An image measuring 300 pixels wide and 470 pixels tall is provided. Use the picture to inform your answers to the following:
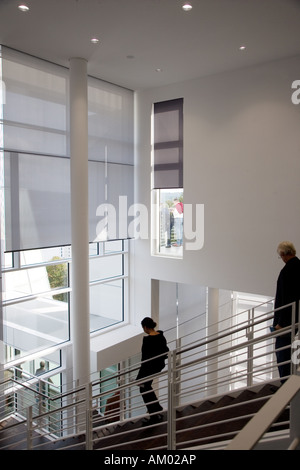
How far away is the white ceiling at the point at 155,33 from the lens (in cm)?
382

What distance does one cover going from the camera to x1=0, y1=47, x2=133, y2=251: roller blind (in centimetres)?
500

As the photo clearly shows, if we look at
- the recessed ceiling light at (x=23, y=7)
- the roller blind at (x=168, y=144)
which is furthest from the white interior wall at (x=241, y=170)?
the recessed ceiling light at (x=23, y=7)

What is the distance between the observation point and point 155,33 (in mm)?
4430

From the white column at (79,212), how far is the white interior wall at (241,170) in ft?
5.71

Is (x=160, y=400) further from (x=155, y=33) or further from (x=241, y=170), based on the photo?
(x=155, y=33)

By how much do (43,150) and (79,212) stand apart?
103 cm

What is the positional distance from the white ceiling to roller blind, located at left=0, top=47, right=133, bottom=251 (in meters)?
0.34

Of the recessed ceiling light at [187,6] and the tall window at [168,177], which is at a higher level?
the recessed ceiling light at [187,6]

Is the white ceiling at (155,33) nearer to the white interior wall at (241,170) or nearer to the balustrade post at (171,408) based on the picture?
the white interior wall at (241,170)

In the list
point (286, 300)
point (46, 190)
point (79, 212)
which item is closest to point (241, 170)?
point (79, 212)

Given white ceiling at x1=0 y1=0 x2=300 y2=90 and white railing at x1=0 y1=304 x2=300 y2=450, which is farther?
white ceiling at x1=0 y1=0 x2=300 y2=90

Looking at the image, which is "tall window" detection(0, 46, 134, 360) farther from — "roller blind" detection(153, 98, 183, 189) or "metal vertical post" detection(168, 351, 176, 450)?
"metal vertical post" detection(168, 351, 176, 450)

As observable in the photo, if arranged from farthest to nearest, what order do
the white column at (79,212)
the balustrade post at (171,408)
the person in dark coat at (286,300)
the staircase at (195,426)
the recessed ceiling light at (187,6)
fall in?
1. the white column at (79,212)
2. the recessed ceiling light at (187,6)
3. the person in dark coat at (286,300)
4. the staircase at (195,426)
5. the balustrade post at (171,408)

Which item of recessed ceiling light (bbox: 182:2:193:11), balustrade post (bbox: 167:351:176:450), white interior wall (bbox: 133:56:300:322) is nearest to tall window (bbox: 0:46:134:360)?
white interior wall (bbox: 133:56:300:322)
